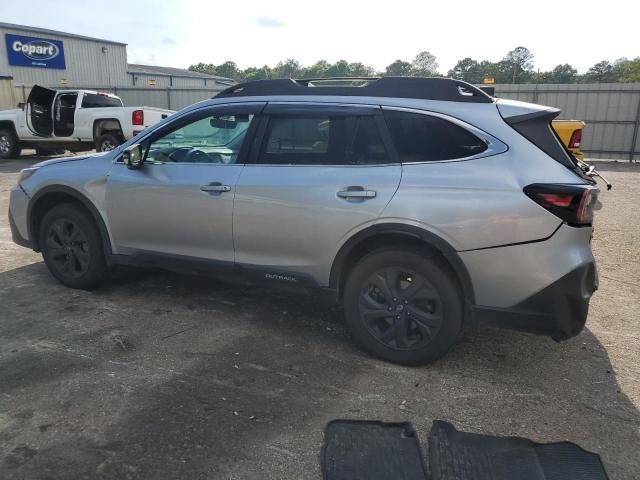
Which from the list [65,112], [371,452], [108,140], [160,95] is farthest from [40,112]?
A: [371,452]

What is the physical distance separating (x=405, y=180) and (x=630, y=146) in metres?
16.3

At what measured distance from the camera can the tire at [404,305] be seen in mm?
3311

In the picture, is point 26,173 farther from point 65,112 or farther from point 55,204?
point 65,112

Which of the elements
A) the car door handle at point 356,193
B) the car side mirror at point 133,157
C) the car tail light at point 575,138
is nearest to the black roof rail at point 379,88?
the car door handle at point 356,193

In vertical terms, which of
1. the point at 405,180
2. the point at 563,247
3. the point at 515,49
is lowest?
the point at 563,247

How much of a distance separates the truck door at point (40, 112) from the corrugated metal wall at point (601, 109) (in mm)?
14217

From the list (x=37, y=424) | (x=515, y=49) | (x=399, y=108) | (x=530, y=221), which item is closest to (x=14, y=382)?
(x=37, y=424)

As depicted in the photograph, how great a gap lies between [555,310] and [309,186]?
5.69 ft

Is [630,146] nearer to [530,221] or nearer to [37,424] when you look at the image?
[530,221]

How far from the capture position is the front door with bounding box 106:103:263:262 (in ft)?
13.0

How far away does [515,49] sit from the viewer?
5944 centimetres

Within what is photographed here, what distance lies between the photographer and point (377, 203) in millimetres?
3369

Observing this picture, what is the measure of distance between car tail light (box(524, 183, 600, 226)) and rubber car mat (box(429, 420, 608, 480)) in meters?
1.26

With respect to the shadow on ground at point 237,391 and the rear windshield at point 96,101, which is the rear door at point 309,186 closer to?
the shadow on ground at point 237,391
